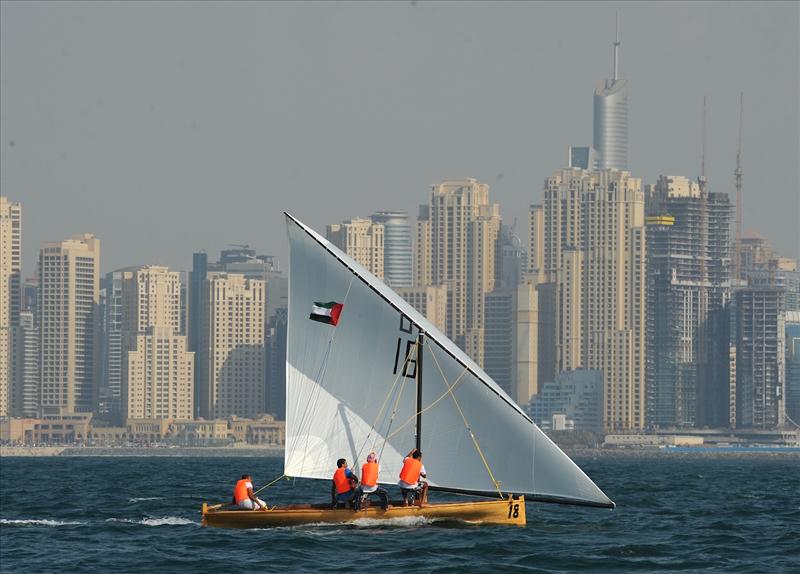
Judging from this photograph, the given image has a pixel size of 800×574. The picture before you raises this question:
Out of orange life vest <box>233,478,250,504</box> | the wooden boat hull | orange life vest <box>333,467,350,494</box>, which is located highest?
orange life vest <box>333,467,350,494</box>

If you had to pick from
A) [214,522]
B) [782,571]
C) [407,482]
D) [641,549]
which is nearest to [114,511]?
[214,522]

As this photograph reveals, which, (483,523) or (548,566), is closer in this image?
(548,566)

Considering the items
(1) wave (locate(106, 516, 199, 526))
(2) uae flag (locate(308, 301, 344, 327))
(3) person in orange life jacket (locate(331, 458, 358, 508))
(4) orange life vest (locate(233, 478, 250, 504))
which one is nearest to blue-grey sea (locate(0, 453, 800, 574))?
(1) wave (locate(106, 516, 199, 526))

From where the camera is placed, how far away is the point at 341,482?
4103 centimetres

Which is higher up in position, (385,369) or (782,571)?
A: (385,369)

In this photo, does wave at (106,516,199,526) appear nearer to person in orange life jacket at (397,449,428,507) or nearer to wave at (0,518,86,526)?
wave at (0,518,86,526)

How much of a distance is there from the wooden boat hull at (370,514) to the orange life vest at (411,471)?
642mm

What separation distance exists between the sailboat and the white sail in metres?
0.02

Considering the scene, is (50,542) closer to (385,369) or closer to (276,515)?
(276,515)

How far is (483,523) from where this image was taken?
136 feet

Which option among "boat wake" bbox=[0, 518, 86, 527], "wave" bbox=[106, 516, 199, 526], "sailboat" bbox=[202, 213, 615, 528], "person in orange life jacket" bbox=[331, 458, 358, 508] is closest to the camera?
"person in orange life jacket" bbox=[331, 458, 358, 508]

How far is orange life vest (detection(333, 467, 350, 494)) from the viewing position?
41000 mm

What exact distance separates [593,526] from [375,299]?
8.34m

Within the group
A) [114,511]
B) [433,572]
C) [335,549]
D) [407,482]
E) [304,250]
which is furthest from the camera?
[114,511]
